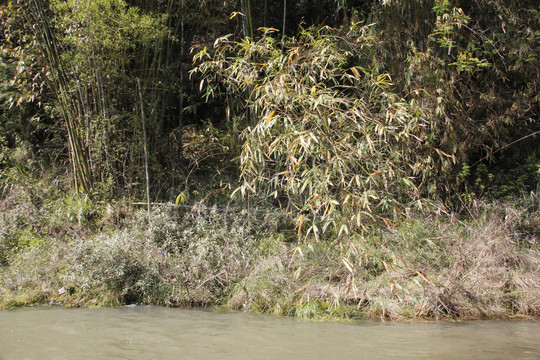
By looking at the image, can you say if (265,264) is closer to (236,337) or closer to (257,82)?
(236,337)

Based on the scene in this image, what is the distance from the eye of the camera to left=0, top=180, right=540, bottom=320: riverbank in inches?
171

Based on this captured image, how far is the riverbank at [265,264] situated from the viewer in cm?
435

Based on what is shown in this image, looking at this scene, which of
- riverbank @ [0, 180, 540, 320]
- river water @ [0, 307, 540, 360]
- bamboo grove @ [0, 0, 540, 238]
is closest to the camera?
river water @ [0, 307, 540, 360]

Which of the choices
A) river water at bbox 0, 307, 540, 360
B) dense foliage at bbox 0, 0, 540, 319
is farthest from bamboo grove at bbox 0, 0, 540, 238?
river water at bbox 0, 307, 540, 360

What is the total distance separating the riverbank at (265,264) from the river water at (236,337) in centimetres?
29

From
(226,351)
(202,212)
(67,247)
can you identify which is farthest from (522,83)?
(67,247)

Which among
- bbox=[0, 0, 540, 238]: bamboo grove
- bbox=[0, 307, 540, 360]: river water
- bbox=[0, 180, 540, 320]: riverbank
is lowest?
bbox=[0, 307, 540, 360]: river water

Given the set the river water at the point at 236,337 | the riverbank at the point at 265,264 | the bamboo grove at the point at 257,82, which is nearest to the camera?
the river water at the point at 236,337

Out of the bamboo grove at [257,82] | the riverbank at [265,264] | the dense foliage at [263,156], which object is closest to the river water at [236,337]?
the riverbank at [265,264]

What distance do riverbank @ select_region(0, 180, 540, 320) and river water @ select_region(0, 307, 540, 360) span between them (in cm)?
29

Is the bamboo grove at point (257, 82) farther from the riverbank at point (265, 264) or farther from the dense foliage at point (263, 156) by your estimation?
the riverbank at point (265, 264)

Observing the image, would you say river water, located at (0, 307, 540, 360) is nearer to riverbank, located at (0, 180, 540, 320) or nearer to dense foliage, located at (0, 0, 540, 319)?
riverbank, located at (0, 180, 540, 320)

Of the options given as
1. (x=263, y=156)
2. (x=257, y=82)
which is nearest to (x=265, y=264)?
(x=263, y=156)

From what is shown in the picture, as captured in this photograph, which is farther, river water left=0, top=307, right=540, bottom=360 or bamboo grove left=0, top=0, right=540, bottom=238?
bamboo grove left=0, top=0, right=540, bottom=238
